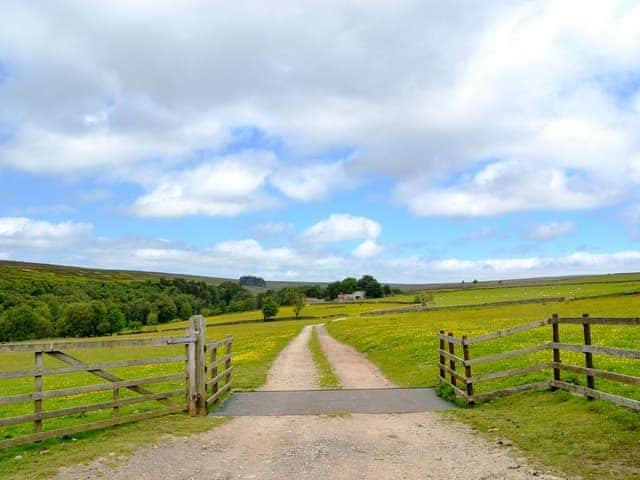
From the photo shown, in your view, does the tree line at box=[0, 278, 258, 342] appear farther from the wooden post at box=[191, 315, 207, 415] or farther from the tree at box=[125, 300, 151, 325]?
the wooden post at box=[191, 315, 207, 415]

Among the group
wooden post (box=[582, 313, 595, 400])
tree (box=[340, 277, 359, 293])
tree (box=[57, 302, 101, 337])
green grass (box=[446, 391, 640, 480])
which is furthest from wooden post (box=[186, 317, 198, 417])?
tree (box=[340, 277, 359, 293])

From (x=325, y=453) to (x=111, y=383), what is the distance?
4.30 m

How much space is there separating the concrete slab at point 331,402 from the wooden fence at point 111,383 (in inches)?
31.1

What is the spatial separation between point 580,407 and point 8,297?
154 m

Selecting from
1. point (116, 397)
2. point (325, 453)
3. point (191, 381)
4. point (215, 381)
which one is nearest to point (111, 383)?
point (116, 397)

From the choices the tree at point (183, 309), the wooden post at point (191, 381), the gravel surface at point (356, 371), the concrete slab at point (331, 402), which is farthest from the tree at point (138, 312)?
the wooden post at point (191, 381)

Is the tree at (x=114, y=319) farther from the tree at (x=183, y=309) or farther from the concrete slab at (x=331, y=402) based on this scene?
the concrete slab at (x=331, y=402)

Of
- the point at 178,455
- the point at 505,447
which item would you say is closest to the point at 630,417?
the point at 505,447

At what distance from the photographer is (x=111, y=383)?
10016 mm

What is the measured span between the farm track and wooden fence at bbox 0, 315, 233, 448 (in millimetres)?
1354

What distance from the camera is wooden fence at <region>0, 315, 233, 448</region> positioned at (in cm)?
893

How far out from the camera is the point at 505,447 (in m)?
8.30

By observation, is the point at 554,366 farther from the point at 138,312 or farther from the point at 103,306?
the point at 138,312

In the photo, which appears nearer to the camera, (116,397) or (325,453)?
(325,453)
